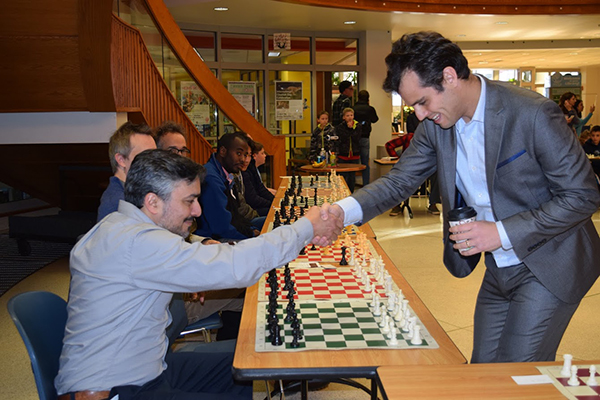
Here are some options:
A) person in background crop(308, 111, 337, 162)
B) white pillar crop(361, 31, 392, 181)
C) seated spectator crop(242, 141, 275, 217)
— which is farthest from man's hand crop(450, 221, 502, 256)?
white pillar crop(361, 31, 392, 181)

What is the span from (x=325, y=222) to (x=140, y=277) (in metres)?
0.76

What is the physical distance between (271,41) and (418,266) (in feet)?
26.9

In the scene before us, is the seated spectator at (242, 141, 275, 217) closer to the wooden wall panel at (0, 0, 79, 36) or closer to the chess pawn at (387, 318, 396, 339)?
the wooden wall panel at (0, 0, 79, 36)

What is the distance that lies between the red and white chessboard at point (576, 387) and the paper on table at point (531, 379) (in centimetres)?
2

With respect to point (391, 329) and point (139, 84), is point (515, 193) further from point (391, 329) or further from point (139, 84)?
point (139, 84)

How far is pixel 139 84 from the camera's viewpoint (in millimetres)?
5527

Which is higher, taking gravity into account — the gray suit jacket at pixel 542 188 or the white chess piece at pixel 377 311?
the gray suit jacket at pixel 542 188

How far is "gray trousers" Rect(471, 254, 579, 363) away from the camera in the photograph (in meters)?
1.90

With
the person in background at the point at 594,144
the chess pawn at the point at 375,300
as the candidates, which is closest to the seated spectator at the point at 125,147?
the chess pawn at the point at 375,300

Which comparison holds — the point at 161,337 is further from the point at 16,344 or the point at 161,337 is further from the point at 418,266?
the point at 418,266

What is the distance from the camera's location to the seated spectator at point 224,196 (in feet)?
14.0

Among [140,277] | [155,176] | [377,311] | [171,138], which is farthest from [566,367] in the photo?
[171,138]

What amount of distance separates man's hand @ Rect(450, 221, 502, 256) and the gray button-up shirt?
583mm

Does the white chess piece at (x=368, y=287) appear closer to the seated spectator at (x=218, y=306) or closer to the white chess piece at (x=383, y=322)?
the white chess piece at (x=383, y=322)
